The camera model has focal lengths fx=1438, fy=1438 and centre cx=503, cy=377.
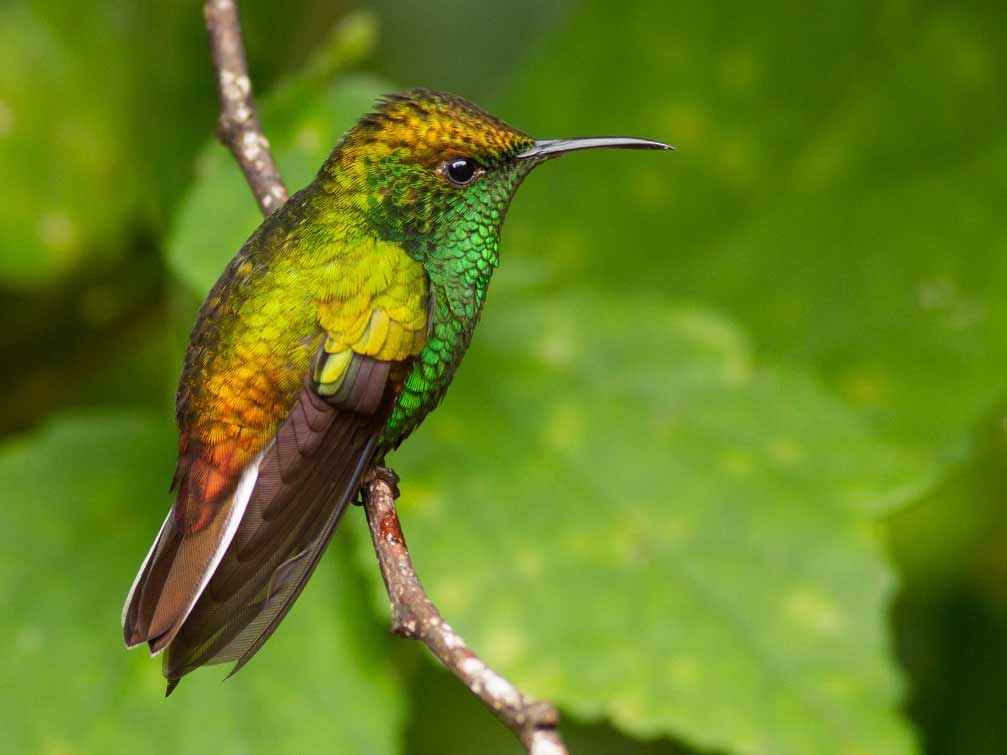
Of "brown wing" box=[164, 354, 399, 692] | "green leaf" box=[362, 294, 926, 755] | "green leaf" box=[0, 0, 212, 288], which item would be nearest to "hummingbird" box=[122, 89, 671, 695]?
"brown wing" box=[164, 354, 399, 692]

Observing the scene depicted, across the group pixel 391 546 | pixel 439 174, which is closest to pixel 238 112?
pixel 439 174

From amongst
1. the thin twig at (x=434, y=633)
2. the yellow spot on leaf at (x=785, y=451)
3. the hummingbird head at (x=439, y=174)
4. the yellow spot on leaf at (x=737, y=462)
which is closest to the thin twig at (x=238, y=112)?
the hummingbird head at (x=439, y=174)

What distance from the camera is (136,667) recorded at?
2844mm

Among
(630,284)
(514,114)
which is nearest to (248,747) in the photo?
(630,284)

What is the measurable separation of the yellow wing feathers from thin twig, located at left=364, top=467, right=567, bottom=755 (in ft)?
0.59

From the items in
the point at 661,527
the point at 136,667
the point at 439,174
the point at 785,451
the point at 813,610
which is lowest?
the point at 136,667

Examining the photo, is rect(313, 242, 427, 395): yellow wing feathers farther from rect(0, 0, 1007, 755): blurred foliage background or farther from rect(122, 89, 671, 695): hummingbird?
rect(0, 0, 1007, 755): blurred foliage background

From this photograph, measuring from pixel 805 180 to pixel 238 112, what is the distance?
1.84m

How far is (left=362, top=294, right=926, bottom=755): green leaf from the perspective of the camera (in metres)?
2.67

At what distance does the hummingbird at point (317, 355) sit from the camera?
2.01 m

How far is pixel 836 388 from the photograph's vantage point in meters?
3.58

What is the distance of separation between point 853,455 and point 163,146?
1860mm

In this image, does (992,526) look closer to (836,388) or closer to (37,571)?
(836,388)

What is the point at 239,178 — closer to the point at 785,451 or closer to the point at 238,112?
the point at 238,112
